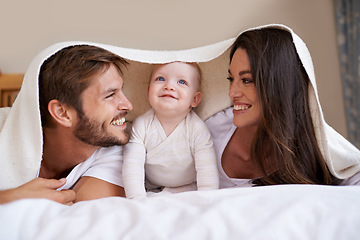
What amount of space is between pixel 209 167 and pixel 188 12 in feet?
4.16

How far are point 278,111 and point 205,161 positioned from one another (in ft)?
1.04

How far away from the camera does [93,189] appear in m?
1.30

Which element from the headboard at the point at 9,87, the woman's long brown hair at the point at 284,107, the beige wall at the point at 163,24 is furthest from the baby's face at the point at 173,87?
the headboard at the point at 9,87

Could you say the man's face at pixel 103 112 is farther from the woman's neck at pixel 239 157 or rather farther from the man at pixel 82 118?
the woman's neck at pixel 239 157

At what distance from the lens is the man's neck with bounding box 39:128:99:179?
4.44 ft

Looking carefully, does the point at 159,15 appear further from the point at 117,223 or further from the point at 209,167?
the point at 117,223

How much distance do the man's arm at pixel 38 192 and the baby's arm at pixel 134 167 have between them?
20 centimetres

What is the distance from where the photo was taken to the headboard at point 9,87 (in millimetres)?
2051

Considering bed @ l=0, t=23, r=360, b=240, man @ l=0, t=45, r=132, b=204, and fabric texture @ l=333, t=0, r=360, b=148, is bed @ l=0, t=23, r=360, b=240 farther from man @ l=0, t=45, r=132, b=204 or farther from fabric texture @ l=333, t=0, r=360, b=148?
fabric texture @ l=333, t=0, r=360, b=148

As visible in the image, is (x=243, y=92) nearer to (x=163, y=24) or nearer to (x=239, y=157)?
(x=239, y=157)

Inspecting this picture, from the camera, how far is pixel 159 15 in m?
2.27

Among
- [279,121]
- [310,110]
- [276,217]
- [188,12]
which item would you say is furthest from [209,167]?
[188,12]

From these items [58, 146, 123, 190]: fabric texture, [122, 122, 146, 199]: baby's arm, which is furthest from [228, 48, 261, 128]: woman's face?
[58, 146, 123, 190]: fabric texture

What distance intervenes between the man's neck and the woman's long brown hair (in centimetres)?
66
